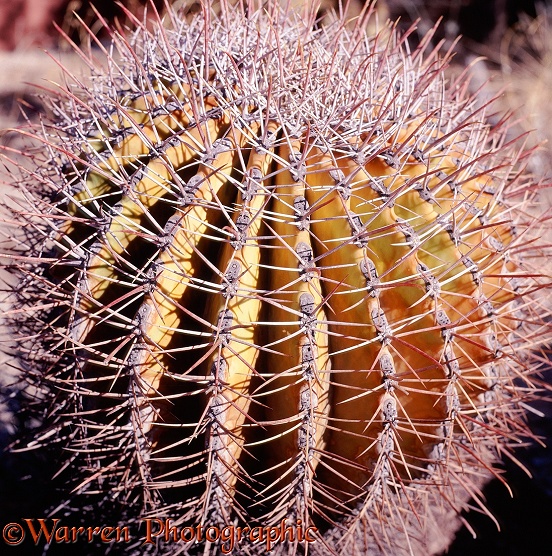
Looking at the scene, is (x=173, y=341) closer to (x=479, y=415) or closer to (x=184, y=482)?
(x=184, y=482)

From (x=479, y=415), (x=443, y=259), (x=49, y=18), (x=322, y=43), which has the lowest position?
(x=49, y=18)

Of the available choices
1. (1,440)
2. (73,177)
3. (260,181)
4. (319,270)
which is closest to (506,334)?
(319,270)

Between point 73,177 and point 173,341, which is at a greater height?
point 73,177

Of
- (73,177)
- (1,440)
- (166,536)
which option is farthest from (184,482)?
(1,440)

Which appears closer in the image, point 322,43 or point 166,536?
point 166,536

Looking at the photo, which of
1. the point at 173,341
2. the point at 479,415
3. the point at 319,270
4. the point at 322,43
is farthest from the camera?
the point at 322,43

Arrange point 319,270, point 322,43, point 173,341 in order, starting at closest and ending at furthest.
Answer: point 319,270 → point 173,341 → point 322,43
